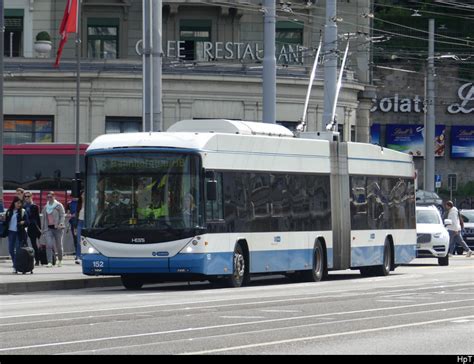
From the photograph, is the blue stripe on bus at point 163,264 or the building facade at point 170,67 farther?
the building facade at point 170,67

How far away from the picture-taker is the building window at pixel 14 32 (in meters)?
60.6

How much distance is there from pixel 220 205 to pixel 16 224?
569 centimetres

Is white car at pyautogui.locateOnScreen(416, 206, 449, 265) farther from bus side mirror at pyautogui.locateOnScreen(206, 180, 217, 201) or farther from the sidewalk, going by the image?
bus side mirror at pyautogui.locateOnScreen(206, 180, 217, 201)

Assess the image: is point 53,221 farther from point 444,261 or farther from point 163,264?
point 444,261

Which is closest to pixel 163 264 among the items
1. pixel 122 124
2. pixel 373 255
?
pixel 373 255

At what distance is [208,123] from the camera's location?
2953 centimetres

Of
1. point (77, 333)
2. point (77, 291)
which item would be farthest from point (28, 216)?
point (77, 333)

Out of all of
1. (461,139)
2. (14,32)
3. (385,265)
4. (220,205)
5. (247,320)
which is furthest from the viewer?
(461,139)

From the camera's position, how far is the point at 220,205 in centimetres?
2792

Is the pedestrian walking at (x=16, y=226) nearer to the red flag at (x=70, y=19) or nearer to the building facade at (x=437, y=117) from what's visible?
the red flag at (x=70, y=19)

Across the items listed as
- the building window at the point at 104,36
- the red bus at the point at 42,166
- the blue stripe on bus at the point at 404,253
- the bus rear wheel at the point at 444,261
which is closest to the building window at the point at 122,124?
the building window at the point at 104,36

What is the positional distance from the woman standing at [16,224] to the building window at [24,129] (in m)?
25.0

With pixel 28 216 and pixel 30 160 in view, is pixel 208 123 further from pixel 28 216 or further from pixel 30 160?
pixel 30 160
